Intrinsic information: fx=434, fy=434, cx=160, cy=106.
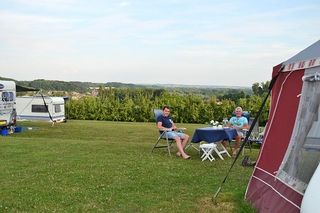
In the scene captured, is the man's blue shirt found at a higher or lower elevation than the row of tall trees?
higher

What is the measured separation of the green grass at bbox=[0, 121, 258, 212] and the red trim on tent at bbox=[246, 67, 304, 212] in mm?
236

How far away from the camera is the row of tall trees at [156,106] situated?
24.2m

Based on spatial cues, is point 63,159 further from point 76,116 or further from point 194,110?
point 76,116

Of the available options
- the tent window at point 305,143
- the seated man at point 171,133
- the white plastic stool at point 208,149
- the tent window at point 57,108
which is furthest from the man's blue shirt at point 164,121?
the tent window at point 57,108

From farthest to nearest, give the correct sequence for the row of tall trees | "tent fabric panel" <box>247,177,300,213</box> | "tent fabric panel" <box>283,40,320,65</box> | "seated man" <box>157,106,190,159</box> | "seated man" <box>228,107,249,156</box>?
1. the row of tall trees
2. "seated man" <box>228,107,249,156</box>
3. "seated man" <box>157,106,190,159</box>
4. "tent fabric panel" <box>283,40,320,65</box>
5. "tent fabric panel" <box>247,177,300,213</box>

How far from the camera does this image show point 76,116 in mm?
26609

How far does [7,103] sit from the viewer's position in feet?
50.3

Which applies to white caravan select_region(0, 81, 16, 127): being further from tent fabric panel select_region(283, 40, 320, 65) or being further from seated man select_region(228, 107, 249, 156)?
tent fabric panel select_region(283, 40, 320, 65)

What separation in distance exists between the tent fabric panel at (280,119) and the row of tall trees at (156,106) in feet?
61.4

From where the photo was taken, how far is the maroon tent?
373 cm

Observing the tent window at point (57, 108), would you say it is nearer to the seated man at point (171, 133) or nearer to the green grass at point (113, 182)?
the green grass at point (113, 182)

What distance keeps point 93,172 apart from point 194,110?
18.4 metres

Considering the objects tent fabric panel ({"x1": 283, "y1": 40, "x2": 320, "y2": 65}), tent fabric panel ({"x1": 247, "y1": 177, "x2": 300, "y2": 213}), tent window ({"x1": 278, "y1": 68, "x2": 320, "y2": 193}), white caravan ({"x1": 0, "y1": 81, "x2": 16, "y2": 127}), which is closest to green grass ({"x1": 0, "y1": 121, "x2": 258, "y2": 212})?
tent fabric panel ({"x1": 247, "y1": 177, "x2": 300, "y2": 213})

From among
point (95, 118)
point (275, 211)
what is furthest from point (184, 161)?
point (95, 118)
